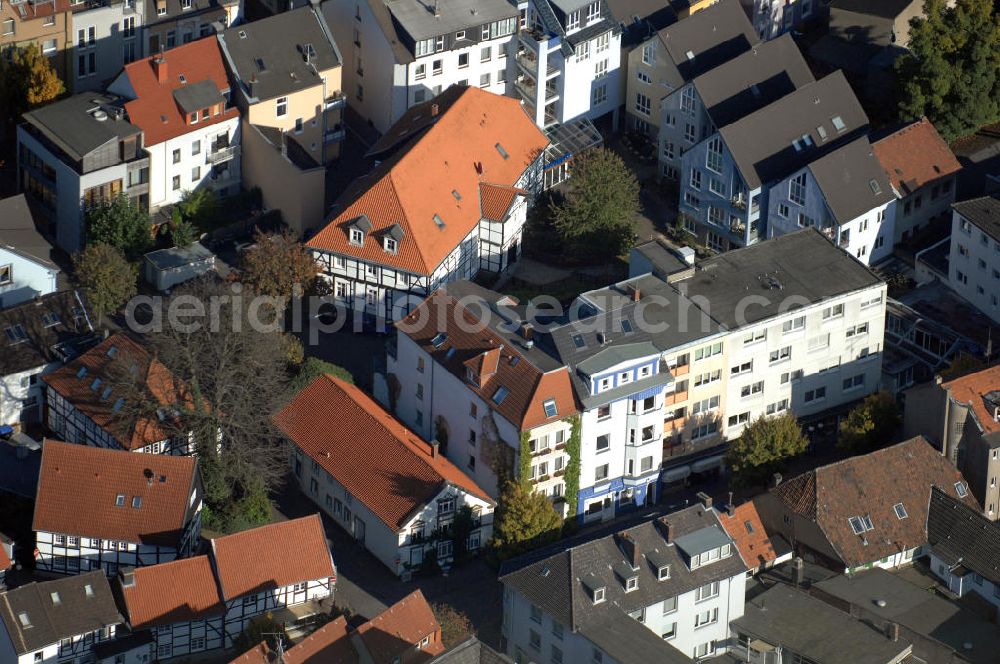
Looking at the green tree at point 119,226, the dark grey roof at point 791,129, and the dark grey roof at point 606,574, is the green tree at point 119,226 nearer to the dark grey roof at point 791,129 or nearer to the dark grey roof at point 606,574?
the dark grey roof at point 606,574

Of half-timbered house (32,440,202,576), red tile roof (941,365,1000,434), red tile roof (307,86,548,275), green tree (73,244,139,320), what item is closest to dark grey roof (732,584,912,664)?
red tile roof (941,365,1000,434)

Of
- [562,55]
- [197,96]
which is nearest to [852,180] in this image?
[562,55]

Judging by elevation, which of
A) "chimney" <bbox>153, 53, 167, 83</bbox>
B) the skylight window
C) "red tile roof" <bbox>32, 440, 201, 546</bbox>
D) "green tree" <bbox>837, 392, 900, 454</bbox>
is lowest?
"green tree" <bbox>837, 392, 900, 454</bbox>

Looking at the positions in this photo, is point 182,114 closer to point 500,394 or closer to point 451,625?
point 500,394

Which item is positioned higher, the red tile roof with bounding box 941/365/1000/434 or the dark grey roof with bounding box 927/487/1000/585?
the red tile roof with bounding box 941/365/1000/434

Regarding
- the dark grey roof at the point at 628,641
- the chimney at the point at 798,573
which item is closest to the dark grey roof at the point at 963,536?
the chimney at the point at 798,573

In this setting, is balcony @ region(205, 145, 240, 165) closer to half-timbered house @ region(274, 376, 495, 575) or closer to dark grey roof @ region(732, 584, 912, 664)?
half-timbered house @ region(274, 376, 495, 575)

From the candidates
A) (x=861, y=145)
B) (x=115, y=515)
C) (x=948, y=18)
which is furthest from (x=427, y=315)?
(x=948, y=18)
